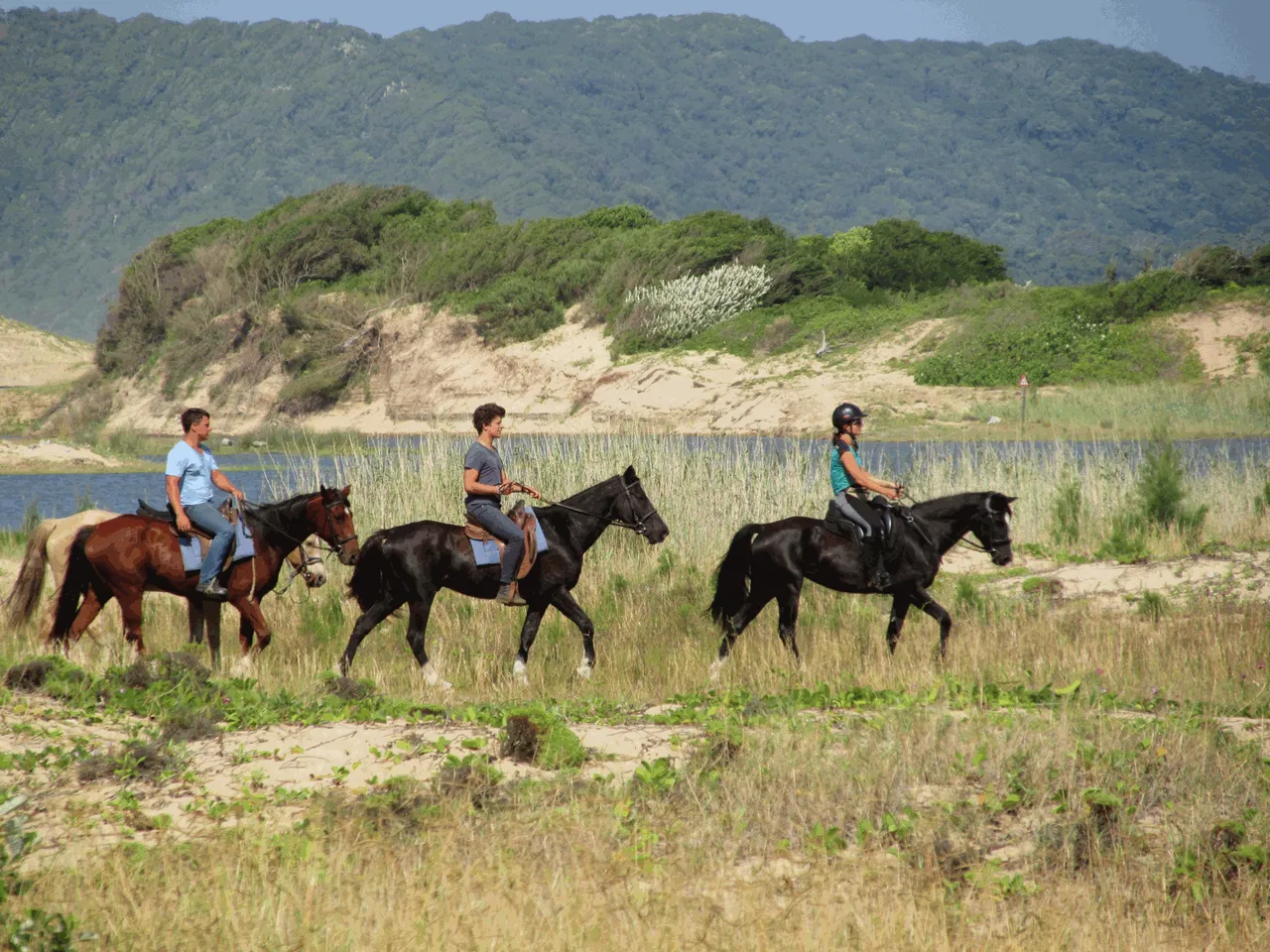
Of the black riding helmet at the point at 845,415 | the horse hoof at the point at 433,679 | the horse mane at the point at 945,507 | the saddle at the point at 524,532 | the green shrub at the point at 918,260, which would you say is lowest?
the horse hoof at the point at 433,679

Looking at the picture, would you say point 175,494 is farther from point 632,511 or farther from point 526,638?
point 632,511

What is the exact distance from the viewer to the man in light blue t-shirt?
36.8 ft

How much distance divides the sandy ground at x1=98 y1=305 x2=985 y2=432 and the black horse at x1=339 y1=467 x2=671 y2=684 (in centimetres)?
2738

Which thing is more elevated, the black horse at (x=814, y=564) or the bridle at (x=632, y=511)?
the bridle at (x=632, y=511)

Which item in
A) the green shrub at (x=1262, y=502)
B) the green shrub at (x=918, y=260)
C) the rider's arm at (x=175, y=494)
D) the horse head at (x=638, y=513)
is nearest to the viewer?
the rider's arm at (x=175, y=494)

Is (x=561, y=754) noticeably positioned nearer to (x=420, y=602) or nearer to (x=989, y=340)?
(x=420, y=602)

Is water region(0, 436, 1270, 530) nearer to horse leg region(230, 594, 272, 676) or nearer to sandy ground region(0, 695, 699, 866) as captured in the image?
horse leg region(230, 594, 272, 676)

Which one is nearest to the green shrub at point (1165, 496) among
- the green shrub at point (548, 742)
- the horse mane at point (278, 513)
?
the horse mane at point (278, 513)

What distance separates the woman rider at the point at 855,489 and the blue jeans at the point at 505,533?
8.52 feet

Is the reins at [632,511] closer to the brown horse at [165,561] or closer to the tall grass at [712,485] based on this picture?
the brown horse at [165,561]

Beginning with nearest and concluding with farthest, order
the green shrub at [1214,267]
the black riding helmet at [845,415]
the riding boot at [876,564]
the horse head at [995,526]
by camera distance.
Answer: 1. the black riding helmet at [845,415]
2. the riding boot at [876,564]
3. the horse head at [995,526]
4. the green shrub at [1214,267]

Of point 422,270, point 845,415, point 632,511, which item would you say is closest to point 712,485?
point 632,511

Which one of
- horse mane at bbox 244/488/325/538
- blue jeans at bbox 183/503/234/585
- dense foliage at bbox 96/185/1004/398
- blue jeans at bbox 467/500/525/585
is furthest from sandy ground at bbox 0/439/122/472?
blue jeans at bbox 467/500/525/585

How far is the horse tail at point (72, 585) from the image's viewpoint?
11.8m
